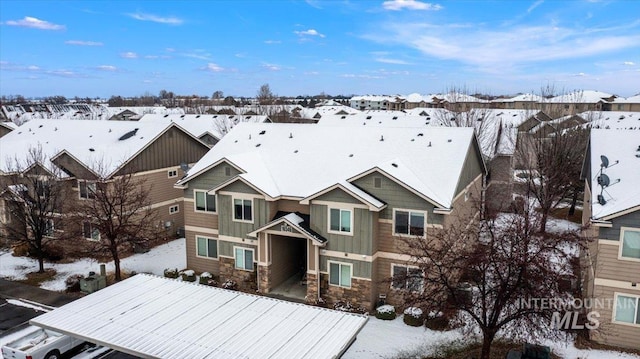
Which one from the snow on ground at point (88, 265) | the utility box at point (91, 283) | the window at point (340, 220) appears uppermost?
the window at point (340, 220)

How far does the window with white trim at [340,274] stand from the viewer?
22.7m

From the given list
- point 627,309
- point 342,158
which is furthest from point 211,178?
point 627,309

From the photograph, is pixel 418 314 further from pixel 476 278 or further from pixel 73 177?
pixel 73 177

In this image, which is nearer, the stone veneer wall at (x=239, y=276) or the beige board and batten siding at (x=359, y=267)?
the beige board and batten siding at (x=359, y=267)

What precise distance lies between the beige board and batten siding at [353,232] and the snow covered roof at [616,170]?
9.49 meters

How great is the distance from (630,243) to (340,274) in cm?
1248

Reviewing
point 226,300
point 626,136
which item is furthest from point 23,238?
Answer: point 626,136

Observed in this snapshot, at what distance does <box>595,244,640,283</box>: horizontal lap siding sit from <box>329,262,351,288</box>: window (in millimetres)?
10809

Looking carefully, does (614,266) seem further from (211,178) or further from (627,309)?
(211,178)

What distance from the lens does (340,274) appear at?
75.0ft

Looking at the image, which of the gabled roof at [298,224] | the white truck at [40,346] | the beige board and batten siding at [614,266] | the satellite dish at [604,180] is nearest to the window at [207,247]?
the gabled roof at [298,224]

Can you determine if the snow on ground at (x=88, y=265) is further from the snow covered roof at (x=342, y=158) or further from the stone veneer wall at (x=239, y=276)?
the snow covered roof at (x=342, y=158)

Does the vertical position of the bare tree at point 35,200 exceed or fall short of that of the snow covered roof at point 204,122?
it falls short

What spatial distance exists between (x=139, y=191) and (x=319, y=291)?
16.3 m
